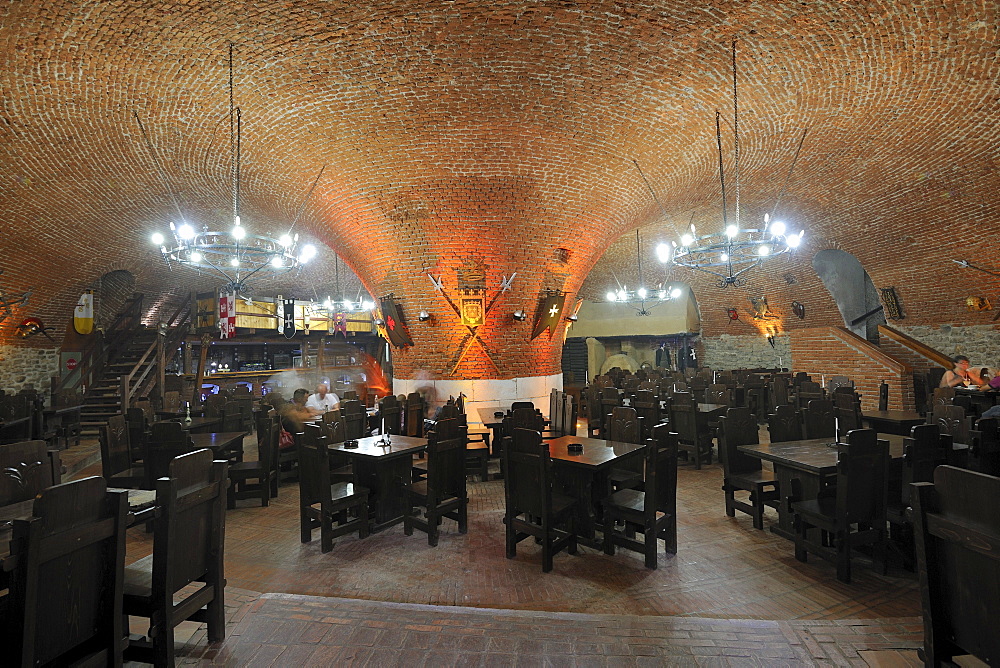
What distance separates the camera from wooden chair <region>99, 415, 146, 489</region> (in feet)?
17.9

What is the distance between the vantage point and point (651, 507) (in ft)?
14.1

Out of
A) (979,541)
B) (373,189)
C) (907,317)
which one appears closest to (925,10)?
(979,541)

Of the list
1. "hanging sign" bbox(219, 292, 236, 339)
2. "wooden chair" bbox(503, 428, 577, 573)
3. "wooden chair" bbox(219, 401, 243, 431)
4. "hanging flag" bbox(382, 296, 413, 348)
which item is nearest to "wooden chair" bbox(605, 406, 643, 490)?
"wooden chair" bbox(503, 428, 577, 573)

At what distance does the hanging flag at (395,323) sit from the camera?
9938 millimetres

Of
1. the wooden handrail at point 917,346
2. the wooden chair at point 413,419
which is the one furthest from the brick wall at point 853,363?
the wooden chair at point 413,419

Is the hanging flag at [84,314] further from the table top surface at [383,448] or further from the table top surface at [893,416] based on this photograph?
the table top surface at [893,416]

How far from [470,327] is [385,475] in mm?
4598

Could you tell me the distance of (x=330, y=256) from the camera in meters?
15.9

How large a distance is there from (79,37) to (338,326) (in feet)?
40.6

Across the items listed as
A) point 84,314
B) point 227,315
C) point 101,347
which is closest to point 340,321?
point 227,315

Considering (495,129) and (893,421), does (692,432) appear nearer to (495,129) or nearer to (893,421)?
(893,421)

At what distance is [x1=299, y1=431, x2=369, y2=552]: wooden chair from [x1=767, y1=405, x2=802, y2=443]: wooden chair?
4344 mm

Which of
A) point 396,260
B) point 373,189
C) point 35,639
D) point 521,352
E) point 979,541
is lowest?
point 35,639

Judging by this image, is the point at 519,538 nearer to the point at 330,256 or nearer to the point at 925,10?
the point at 925,10
